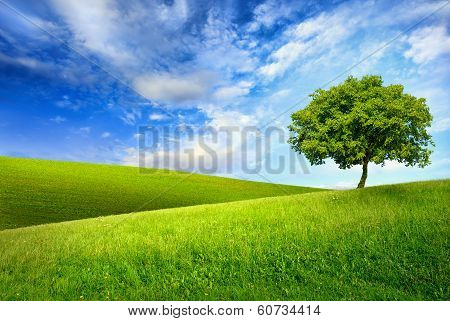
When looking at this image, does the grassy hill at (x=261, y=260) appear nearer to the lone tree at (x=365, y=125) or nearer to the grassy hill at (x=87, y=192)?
the lone tree at (x=365, y=125)

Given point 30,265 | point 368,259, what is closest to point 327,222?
point 368,259

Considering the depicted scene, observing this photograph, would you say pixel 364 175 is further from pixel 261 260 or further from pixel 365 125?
pixel 261 260

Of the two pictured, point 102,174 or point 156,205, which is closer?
point 156,205

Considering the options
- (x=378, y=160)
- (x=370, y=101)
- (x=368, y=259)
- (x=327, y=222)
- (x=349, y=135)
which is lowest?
(x=368, y=259)

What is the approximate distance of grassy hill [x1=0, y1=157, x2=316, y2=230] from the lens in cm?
3588

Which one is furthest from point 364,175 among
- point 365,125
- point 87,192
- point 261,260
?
point 87,192

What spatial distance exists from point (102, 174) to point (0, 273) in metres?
59.7

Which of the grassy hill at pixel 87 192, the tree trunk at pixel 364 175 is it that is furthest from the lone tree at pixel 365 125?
the grassy hill at pixel 87 192

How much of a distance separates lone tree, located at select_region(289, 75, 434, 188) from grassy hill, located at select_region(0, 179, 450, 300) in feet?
55.0

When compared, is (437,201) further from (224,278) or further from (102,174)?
(102,174)

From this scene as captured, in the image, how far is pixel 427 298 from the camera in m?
6.21

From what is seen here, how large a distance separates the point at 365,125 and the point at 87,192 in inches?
1477

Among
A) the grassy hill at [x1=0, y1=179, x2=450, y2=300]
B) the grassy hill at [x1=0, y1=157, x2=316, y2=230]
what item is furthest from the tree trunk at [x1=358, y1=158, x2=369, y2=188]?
the grassy hill at [x1=0, y1=157, x2=316, y2=230]

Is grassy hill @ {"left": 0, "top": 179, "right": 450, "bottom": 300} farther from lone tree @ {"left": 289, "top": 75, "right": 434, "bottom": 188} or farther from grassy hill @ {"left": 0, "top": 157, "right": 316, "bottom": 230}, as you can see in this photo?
grassy hill @ {"left": 0, "top": 157, "right": 316, "bottom": 230}
